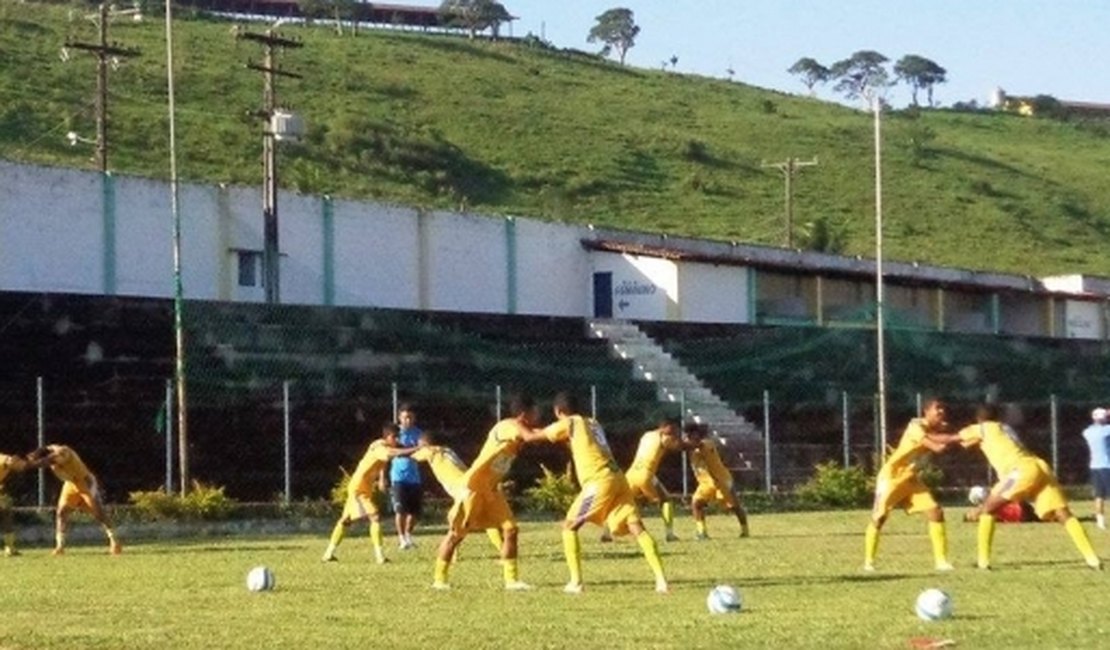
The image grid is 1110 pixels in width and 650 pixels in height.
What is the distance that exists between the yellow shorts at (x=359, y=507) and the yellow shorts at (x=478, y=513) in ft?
15.0

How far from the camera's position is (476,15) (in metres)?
139

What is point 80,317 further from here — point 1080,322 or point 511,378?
point 1080,322

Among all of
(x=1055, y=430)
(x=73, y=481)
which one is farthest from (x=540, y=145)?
(x=73, y=481)

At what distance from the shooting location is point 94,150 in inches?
3145

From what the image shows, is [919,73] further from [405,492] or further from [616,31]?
[405,492]

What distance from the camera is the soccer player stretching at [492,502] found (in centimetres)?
2197

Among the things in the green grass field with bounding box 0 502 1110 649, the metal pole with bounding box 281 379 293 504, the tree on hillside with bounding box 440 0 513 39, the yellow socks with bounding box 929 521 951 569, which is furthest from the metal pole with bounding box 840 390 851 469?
the tree on hillside with bounding box 440 0 513 39

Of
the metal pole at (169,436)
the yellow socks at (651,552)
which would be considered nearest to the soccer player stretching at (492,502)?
the yellow socks at (651,552)

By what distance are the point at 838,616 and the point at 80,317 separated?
77.5 feet

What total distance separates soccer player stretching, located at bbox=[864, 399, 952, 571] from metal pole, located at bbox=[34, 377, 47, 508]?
53.7 ft

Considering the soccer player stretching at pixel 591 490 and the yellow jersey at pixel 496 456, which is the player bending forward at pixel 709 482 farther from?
the soccer player stretching at pixel 591 490

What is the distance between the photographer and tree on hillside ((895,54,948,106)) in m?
166

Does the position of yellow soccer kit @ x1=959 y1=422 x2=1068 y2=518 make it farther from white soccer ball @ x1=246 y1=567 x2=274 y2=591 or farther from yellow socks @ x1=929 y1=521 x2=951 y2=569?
white soccer ball @ x1=246 y1=567 x2=274 y2=591

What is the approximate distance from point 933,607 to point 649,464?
12.4 metres
